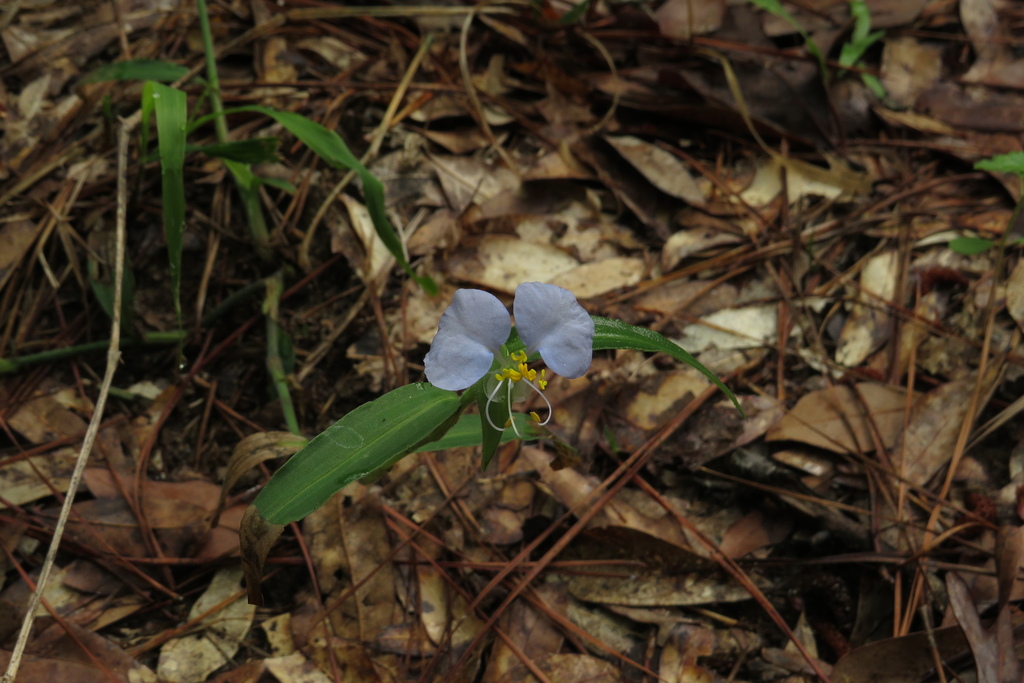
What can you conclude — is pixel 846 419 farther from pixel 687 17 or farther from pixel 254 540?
pixel 687 17

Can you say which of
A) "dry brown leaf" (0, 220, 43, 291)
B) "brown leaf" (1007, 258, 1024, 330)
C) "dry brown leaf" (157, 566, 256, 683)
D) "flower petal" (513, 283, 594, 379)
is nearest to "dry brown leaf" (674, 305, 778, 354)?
"brown leaf" (1007, 258, 1024, 330)

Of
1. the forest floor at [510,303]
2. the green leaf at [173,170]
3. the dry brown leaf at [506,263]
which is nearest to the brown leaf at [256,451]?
the forest floor at [510,303]

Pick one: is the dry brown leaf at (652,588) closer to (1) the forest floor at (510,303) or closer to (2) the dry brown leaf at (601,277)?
(1) the forest floor at (510,303)

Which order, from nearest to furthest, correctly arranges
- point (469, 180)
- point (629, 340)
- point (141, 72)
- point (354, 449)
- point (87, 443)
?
point (354, 449), point (629, 340), point (87, 443), point (141, 72), point (469, 180)

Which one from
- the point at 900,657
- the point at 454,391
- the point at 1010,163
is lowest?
the point at 900,657

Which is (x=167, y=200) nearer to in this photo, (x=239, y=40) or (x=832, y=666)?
(x=239, y=40)

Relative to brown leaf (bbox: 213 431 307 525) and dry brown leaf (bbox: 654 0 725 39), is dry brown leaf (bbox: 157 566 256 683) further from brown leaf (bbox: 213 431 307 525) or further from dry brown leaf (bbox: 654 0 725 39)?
dry brown leaf (bbox: 654 0 725 39)

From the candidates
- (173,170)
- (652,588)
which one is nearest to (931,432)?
(652,588)
